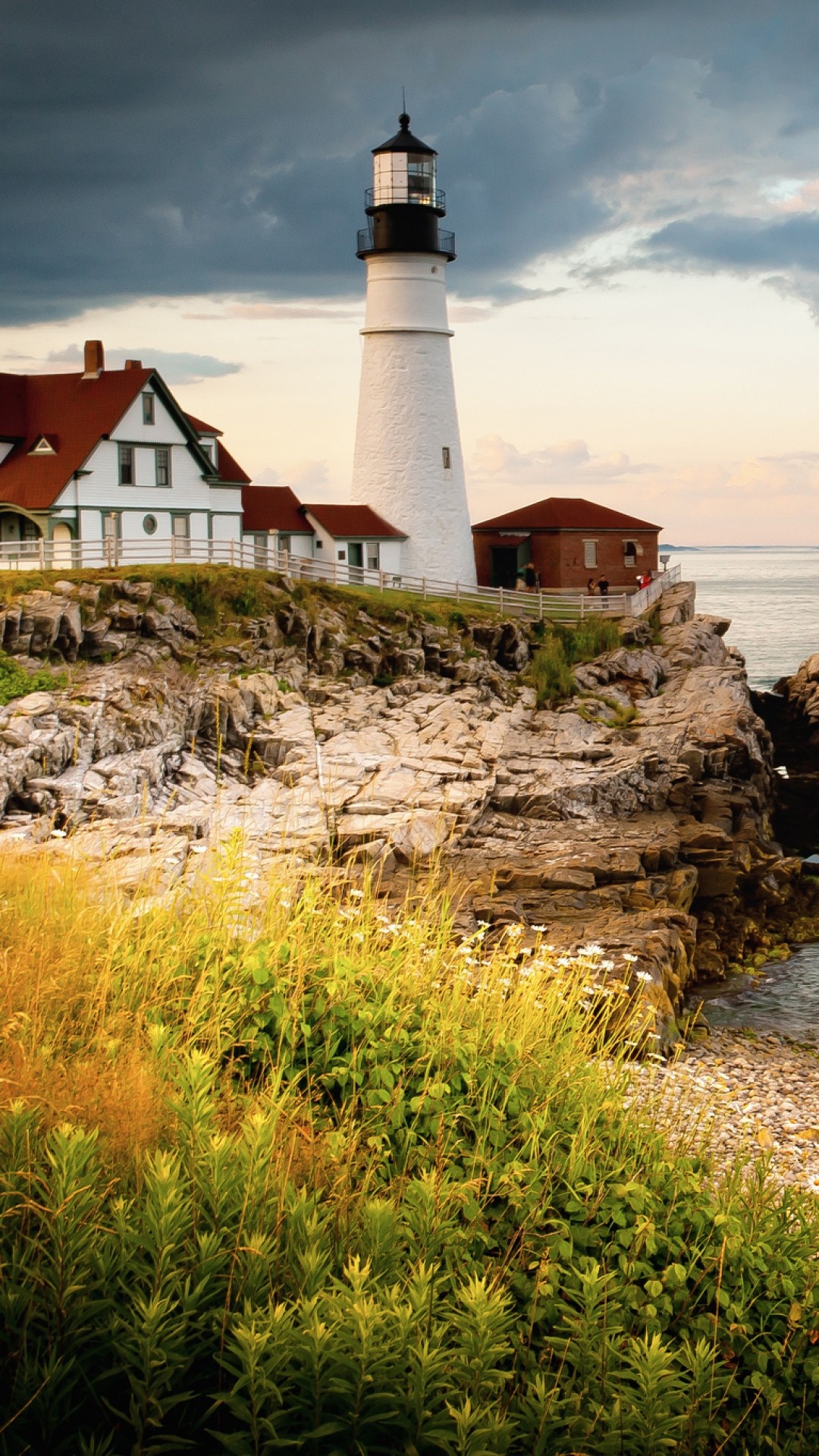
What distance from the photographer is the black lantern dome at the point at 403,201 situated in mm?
42062

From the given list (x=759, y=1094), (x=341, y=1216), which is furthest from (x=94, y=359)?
(x=341, y=1216)

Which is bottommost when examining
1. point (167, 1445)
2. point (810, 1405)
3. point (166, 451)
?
point (810, 1405)

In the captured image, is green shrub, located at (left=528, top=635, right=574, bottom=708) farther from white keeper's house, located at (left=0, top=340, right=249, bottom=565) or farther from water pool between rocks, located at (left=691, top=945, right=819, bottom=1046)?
water pool between rocks, located at (left=691, top=945, right=819, bottom=1046)

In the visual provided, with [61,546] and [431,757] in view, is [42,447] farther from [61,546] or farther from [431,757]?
[431,757]

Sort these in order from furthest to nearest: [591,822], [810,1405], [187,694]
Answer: [187,694], [591,822], [810,1405]

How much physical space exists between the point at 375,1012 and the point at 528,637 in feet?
103

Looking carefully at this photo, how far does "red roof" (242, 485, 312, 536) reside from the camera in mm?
43062

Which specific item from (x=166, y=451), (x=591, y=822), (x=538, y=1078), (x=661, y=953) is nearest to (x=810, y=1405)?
(x=538, y=1078)

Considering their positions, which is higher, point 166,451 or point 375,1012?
point 166,451

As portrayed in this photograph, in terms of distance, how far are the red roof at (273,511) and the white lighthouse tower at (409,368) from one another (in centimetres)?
251

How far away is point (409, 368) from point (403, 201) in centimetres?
563

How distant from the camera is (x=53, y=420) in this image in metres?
38.2

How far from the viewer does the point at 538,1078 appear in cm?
667

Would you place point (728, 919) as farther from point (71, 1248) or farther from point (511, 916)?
point (71, 1248)
